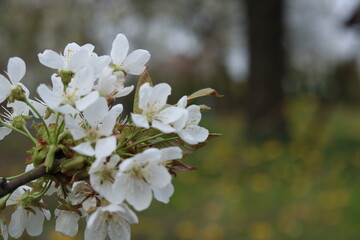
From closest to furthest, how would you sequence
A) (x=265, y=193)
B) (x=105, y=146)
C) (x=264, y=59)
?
1. (x=105, y=146)
2. (x=265, y=193)
3. (x=264, y=59)

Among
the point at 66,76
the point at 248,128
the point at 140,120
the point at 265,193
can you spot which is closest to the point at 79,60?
the point at 66,76

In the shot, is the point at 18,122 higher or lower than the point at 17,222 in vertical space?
higher

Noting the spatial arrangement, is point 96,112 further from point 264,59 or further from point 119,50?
point 264,59

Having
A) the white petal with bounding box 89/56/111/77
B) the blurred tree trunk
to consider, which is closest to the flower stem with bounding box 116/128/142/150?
the white petal with bounding box 89/56/111/77

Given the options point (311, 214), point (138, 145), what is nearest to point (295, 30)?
point (311, 214)

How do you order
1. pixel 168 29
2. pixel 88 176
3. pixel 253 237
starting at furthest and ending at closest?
pixel 168 29, pixel 253 237, pixel 88 176

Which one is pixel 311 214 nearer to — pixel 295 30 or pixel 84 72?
pixel 84 72

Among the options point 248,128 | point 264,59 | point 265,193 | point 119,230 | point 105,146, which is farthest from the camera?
point 264,59
